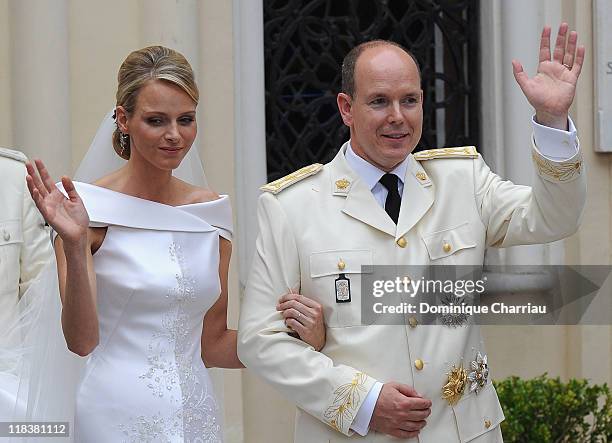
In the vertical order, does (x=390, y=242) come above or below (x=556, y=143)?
below

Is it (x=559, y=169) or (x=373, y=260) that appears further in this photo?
(x=373, y=260)

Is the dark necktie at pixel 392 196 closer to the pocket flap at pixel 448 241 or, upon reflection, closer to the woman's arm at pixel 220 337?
the pocket flap at pixel 448 241

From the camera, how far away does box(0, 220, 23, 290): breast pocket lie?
4.56 m

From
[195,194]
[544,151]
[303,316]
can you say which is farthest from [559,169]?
[195,194]

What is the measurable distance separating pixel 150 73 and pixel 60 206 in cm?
50

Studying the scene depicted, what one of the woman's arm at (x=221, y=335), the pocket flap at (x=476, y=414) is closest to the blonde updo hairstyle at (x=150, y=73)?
the woman's arm at (x=221, y=335)

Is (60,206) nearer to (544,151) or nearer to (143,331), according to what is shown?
(143,331)

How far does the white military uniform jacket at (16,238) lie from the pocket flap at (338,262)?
1.08m

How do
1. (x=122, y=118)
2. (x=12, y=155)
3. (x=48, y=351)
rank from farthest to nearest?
(x=12, y=155) → (x=48, y=351) → (x=122, y=118)

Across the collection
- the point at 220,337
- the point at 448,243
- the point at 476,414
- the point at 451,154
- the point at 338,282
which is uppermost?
the point at 451,154

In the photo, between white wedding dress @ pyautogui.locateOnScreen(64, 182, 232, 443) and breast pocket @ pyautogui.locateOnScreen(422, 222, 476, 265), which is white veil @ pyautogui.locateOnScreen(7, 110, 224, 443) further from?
breast pocket @ pyautogui.locateOnScreen(422, 222, 476, 265)

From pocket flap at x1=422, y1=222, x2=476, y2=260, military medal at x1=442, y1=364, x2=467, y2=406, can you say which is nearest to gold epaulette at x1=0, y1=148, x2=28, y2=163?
pocket flap at x1=422, y1=222, x2=476, y2=260

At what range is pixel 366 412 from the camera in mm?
3686

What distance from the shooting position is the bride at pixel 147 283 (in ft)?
12.5
